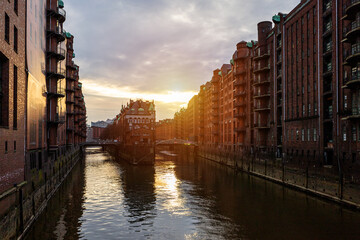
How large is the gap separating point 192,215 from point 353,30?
27378mm

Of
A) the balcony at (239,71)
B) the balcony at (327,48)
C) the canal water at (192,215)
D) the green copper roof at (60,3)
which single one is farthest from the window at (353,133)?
the green copper roof at (60,3)

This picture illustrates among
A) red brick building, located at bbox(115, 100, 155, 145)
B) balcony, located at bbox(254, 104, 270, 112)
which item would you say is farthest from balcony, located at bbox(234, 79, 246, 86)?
red brick building, located at bbox(115, 100, 155, 145)

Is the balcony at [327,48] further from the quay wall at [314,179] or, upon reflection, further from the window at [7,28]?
the window at [7,28]

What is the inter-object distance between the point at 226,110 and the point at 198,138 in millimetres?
47199

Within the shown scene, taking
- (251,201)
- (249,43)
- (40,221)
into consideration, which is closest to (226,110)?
(249,43)

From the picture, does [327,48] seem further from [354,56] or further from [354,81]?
[354,81]

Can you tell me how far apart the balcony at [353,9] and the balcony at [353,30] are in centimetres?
110

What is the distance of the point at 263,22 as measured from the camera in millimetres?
70125

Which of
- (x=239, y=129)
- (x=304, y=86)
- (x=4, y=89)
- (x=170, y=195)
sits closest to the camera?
(x=4, y=89)

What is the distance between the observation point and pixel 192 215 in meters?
30.2

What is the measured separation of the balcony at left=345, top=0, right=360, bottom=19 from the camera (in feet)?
119

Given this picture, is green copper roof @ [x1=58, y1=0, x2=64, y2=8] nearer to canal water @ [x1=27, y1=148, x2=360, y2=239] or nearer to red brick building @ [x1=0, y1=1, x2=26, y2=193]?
red brick building @ [x1=0, y1=1, x2=26, y2=193]

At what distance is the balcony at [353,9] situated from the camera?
1423 inches

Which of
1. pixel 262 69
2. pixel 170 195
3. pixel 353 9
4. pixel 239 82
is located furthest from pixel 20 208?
pixel 239 82
